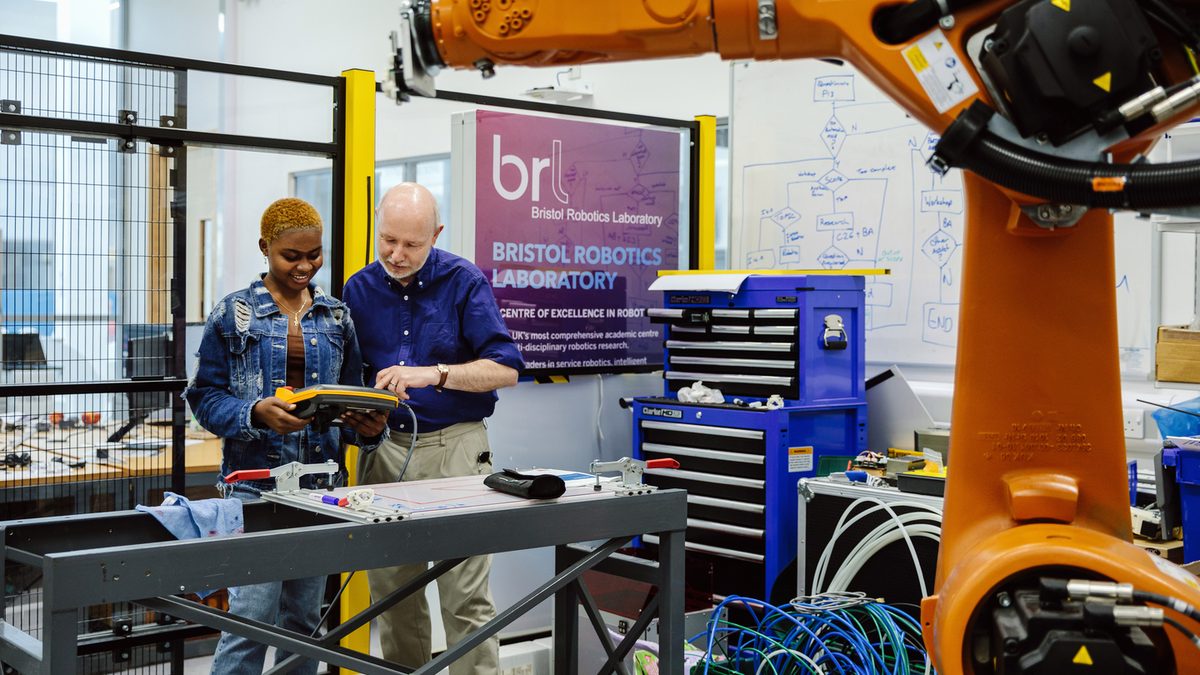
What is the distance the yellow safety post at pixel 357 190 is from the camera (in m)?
3.64

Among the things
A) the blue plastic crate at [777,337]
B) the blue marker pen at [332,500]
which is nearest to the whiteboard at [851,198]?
the blue plastic crate at [777,337]

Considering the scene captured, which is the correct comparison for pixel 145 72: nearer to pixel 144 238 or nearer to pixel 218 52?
pixel 144 238

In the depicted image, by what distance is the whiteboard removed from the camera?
432 centimetres

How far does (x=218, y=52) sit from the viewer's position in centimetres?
848

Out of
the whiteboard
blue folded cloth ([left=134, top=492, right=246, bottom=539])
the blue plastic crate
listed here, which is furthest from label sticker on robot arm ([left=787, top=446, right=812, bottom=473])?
blue folded cloth ([left=134, top=492, right=246, bottom=539])

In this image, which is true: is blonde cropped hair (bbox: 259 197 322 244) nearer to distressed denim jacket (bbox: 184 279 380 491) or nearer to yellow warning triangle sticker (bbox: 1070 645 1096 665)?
distressed denim jacket (bbox: 184 279 380 491)

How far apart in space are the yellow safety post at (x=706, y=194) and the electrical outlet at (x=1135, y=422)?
5.69 feet

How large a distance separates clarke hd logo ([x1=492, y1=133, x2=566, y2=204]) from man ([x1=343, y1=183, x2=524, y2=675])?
34.4 inches

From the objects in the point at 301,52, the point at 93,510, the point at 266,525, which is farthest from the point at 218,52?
the point at 266,525

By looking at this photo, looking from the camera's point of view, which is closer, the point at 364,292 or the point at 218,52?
the point at 364,292

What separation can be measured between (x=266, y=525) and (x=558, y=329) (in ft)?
6.88

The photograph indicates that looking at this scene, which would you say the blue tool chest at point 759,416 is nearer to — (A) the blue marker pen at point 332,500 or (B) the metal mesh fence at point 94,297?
(B) the metal mesh fence at point 94,297

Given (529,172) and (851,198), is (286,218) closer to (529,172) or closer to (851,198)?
(529,172)

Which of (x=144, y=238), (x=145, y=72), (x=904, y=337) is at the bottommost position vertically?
(x=904, y=337)
